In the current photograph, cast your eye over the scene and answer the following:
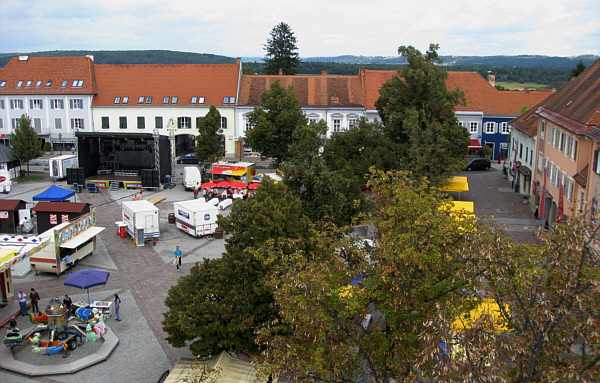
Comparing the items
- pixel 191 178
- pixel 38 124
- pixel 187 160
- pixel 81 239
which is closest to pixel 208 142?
pixel 191 178

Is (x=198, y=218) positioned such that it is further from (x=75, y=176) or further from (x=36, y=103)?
(x=36, y=103)

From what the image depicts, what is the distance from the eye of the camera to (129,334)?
20797 mm

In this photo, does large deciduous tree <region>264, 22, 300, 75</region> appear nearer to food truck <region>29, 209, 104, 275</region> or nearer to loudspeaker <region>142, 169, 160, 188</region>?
loudspeaker <region>142, 169, 160, 188</region>

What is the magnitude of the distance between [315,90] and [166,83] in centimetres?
1660

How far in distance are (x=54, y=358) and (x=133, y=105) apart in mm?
45466

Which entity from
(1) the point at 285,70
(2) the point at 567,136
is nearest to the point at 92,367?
(2) the point at 567,136

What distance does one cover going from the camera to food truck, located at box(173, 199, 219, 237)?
32750 millimetres

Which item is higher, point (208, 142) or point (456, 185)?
point (208, 142)

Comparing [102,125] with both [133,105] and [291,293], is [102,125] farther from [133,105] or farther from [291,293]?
[291,293]

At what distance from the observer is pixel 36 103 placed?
61.5m

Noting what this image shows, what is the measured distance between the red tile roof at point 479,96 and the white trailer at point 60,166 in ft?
98.2

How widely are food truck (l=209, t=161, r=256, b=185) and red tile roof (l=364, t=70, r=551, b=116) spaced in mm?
18850

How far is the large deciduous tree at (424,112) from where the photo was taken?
119ft

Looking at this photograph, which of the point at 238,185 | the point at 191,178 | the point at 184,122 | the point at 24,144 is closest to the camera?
the point at 238,185
